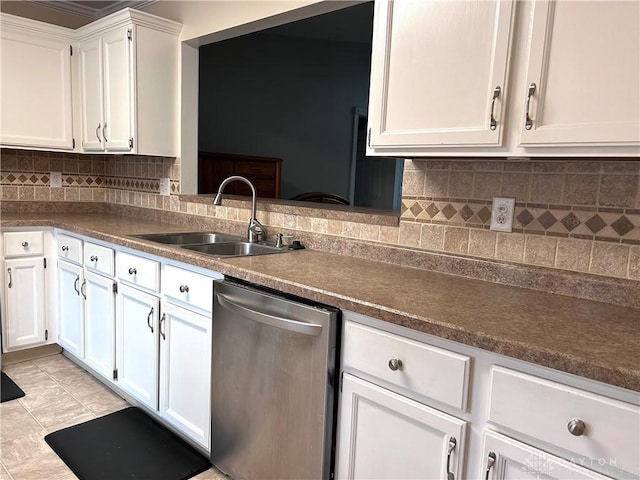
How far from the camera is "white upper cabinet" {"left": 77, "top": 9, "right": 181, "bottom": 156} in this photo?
2.79m

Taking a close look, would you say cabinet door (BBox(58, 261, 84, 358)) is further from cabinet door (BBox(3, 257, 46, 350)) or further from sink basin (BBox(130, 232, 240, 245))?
sink basin (BBox(130, 232, 240, 245))

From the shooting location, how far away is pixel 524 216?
5.27ft

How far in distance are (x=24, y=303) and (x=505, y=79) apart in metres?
2.90

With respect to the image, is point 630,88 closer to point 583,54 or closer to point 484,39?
point 583,54

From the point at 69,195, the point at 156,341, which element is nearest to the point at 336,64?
the point at 69,195

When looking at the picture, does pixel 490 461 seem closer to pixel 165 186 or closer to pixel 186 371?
pixel 186 371

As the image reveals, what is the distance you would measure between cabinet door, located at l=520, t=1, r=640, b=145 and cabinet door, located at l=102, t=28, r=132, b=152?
2.35 meters

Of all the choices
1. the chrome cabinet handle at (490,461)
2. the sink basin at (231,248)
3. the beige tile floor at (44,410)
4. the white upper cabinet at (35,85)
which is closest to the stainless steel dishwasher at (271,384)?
the beige tile floor at (44,410)

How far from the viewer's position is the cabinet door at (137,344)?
219 centimetres

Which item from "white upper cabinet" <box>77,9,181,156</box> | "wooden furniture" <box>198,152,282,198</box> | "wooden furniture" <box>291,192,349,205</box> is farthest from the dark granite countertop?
"wooden furniture" <box>291,192,349,205</box>

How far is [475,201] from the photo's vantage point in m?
1.72

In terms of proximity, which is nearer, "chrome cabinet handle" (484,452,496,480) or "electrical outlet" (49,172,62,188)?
"chrome cabinet handle" (484,452,496,480)

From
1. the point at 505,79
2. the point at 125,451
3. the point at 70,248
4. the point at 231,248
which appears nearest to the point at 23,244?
Result: the point at 70,248

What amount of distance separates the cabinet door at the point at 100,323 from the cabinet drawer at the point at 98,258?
43 mm
